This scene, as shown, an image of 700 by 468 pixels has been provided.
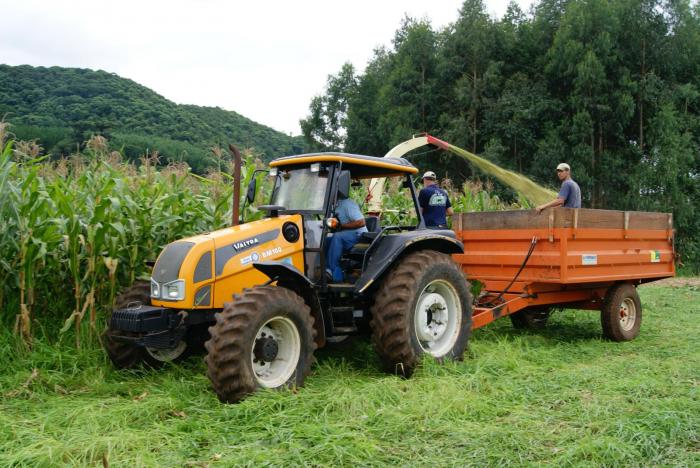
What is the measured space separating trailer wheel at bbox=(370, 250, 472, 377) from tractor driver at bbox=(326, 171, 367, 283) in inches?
17.2

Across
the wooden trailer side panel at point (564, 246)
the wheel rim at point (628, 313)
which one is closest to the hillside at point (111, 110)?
the wooden trailer side panel at point (564, 246)

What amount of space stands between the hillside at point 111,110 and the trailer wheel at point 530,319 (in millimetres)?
14058

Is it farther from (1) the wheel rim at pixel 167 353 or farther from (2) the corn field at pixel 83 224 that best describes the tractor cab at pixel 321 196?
(1) the wheel rim at pixel 167 353

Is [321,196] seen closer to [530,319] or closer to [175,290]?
[175,290]

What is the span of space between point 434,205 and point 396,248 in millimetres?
2235

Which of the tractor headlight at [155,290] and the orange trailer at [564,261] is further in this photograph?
the orange trailer at [564,261]

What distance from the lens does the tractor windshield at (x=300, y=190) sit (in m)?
→ 5.36

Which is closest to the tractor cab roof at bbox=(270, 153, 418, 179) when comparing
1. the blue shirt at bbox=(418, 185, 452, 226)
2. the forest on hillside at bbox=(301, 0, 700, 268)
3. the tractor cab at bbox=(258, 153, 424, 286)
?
the tractor cab at bbox=(258, 153, 424, 286)

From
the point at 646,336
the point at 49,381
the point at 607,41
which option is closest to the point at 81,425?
the point at 49,381

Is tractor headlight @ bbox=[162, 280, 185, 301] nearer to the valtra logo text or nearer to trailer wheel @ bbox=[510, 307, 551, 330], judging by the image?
A: the valtra logo text

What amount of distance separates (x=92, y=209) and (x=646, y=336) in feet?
21.6

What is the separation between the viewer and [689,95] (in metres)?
25.4

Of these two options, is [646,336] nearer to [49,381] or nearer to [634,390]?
[634,390]


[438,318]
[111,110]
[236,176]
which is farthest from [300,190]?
[111,110]
